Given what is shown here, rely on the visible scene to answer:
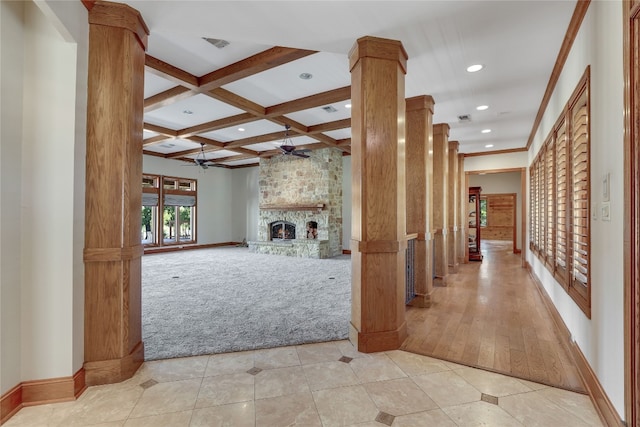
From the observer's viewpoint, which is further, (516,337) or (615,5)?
(516,337)

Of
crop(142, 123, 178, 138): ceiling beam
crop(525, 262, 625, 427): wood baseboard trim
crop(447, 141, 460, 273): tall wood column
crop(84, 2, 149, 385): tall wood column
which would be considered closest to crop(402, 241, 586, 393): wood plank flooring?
crop(525, 262, 625, 427): wood baseboard trim

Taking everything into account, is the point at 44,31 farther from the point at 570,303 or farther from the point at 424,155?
the point at 570,303

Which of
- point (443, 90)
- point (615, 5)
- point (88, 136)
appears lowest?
point (88, 136)

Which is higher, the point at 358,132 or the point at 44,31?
the point at 44,31

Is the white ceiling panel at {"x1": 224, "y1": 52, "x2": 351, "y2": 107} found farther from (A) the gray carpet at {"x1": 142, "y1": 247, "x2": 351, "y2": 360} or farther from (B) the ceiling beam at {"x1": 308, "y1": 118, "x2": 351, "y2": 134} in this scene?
(A) the gray carpet at {"x1": 142, "y1": 247, "x2": 351, "y2": 360}

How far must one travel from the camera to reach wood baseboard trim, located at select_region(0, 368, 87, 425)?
1.87m

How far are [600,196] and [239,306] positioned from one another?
3.72 metres

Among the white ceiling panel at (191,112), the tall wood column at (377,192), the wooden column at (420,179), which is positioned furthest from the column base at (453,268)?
the white ceiling panel at (191,112)

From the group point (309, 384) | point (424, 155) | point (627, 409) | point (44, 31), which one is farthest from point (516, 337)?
point (44, 31)

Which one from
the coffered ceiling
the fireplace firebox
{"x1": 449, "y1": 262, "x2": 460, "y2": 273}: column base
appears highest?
the coffered ceiling

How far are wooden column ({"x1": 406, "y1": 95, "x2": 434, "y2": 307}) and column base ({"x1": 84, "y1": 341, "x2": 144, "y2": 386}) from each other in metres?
3.35

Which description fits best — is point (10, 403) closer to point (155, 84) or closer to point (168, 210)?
point (155, 84)

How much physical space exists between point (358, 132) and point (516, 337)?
2.48 metres

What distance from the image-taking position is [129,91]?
2.25 metres
